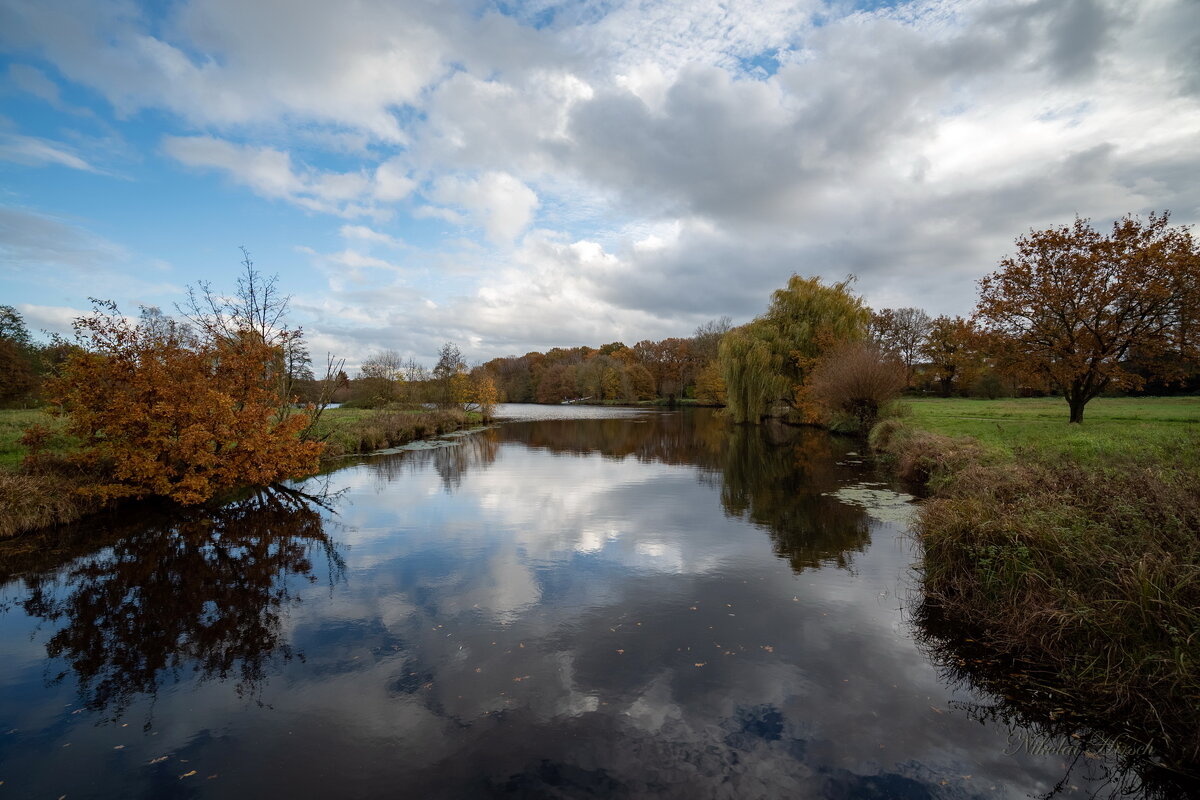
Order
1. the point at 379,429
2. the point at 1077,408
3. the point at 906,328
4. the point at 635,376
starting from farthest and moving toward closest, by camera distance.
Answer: the point at 635,376 → the point at 906,328 → the point at 379,429 → the point at 1077,408

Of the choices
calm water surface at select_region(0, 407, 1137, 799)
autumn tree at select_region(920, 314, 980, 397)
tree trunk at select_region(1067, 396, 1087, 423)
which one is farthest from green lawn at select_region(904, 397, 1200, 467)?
autumn tree at select_region(920, 314, 980, 397)

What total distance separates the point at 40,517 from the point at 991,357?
1027 inches

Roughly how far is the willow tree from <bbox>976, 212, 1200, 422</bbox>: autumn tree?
43.9 ft

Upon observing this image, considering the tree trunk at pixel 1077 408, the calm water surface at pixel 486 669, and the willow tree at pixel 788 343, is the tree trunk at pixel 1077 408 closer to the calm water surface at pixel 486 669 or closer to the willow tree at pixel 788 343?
the calm water surface at pixel 486 669

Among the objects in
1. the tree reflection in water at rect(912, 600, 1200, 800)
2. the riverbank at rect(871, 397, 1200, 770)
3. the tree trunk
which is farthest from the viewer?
the tree trunk

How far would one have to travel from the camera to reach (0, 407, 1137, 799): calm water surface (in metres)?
4.25

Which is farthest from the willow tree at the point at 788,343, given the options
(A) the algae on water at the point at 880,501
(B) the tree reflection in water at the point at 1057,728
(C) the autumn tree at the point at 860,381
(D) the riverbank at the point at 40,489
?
(D) the riverbank at the point at 40,489

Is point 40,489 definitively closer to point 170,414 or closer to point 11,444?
point 170,414

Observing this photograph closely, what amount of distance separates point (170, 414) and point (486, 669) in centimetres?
993

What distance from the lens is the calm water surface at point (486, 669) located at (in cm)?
425

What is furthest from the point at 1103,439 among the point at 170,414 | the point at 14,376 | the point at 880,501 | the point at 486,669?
the point at 14,376

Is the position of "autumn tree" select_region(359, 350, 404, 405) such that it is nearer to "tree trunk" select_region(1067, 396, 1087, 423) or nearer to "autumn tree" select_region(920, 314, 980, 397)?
"tree trunk" select_region(1067, 396, 1087, 423)

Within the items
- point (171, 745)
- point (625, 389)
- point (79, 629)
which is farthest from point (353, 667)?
point (625, 389)

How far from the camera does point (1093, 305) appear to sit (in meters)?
16.2
